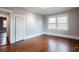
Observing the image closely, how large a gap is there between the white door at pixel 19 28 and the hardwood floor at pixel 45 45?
13cm

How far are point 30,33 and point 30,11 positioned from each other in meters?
0.53

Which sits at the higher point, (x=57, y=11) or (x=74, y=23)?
(x=57, y=11)

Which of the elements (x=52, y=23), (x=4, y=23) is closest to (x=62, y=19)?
(x=52, y=23)

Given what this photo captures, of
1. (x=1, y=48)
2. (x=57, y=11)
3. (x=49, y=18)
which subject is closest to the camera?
(x=1, y=48)

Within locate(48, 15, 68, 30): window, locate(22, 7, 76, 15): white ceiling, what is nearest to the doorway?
locate(22, 7, 76, 15): white ceiling

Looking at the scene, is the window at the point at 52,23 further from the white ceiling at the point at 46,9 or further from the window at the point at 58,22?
the white ceiling at the point at 46,9

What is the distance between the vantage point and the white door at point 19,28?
1513 mm

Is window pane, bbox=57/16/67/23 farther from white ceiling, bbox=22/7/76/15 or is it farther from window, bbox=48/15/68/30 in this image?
white ceiling, bbox=22/7/76/15

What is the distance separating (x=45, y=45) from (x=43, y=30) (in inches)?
14.4

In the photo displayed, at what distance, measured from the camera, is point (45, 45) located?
1577 mm

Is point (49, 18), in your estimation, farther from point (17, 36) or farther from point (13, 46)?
point (13, 46)

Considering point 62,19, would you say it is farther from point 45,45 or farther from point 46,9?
point 45,45

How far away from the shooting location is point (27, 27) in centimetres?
164
